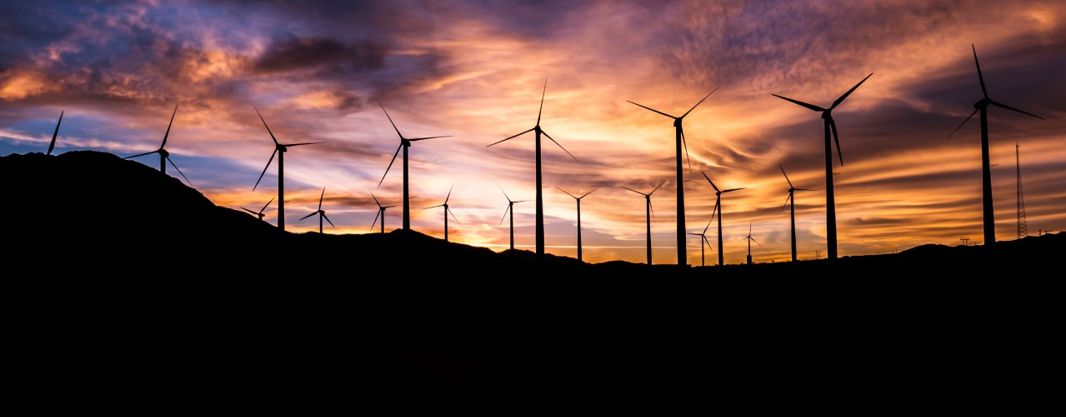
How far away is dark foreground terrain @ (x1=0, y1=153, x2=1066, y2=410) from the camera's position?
1592 inches

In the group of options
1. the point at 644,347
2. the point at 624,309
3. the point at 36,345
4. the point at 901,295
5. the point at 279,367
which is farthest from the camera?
the point at 624,309

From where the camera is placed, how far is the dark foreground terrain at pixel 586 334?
4044 cm

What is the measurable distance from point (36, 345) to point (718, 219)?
10868 cm

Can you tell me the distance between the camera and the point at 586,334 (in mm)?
62062

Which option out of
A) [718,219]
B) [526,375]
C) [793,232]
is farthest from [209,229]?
[526,375]

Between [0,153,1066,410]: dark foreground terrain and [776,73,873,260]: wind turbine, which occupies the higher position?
[776,73,873,260]: wind turbine

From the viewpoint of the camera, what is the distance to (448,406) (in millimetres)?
36812

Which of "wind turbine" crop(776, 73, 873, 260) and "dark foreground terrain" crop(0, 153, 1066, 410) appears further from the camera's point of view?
"wind turbine" crop(776, 73, 873, 260)

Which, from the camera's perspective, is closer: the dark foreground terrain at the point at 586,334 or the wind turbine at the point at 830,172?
the dark foreground terrain at the point at 586,334

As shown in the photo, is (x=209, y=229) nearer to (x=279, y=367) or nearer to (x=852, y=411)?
(x=279, y=367)

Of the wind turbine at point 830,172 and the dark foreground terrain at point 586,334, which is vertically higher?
the wind turbine at point 830,172

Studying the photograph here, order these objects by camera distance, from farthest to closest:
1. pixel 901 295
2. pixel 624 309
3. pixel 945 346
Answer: pixel 624 309 < pixel 901 295 < pixel 945 346

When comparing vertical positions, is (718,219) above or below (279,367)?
above

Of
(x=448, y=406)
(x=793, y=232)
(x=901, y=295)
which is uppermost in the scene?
(x=793, y=232)
